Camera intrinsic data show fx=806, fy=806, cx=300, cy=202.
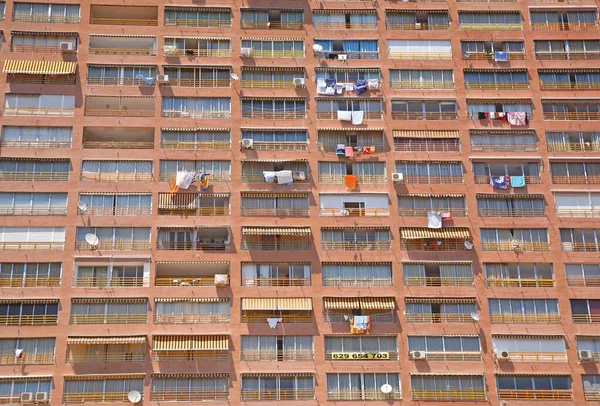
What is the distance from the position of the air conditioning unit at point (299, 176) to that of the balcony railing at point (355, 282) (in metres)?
8.44

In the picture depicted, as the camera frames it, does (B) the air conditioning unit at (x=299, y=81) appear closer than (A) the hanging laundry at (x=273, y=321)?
No

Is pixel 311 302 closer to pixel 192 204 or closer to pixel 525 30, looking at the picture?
pixel 192 204

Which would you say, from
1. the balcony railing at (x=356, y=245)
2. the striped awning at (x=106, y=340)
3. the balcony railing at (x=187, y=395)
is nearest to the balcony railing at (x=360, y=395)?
the balcony railing at (x=187, y=395)

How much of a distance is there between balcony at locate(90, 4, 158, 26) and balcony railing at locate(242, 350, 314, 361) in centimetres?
3008

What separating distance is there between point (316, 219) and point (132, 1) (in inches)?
983

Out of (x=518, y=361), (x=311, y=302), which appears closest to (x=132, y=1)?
(x=311, y=302)

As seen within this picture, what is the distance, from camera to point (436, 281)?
63.3 meters

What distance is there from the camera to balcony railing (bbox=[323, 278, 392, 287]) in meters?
62.9

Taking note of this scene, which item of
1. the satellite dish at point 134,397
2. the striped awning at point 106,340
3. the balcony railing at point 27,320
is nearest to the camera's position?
the satellite dish at point 134,397

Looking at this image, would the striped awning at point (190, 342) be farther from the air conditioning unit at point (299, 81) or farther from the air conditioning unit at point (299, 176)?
the air conditioning unit at point (299, 81)

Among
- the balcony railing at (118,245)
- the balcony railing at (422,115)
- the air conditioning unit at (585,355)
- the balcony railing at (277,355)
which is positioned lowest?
the air conditioning unit at (585,355)

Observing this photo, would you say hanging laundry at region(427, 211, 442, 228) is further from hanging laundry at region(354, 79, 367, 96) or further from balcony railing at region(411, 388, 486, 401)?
balcony railing at region(411, 388, 486, 401)

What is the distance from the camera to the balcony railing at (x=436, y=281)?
6319 centimetres

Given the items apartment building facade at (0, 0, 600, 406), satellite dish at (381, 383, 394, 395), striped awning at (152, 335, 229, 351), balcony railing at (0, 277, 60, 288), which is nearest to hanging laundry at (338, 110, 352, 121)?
apartment building facade at (0, 0, 600, 406)
